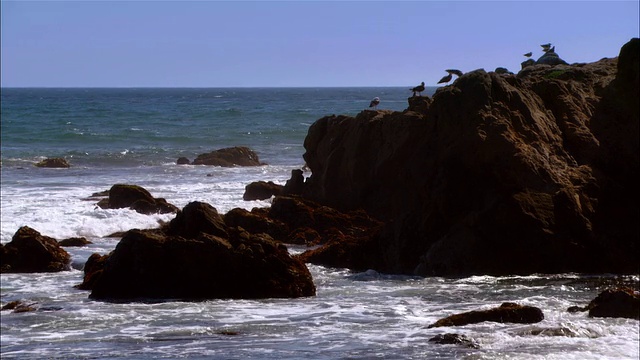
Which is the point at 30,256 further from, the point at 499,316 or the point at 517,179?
the point at 499,316

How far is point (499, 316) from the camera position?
12250 millimetres

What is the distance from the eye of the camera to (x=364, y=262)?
16.9m

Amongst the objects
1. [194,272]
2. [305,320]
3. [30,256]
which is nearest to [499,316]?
[305,320]

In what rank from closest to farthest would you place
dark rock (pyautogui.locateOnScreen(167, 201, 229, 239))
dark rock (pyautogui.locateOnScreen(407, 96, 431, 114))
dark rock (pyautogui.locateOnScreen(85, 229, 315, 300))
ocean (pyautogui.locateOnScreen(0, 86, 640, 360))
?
1. ocean (pyautogui.locateOnScreen(0, 86, 640, 360))
2. dark rock (pyautogui.locateOnScreen(85, 229, 315, 300))
3. dark rock (pyautogui.locateOnScreen(167, 201, 229, 239))
4. dark rock (pyautogui.locateOnScreen(407, 96, 431, 114))

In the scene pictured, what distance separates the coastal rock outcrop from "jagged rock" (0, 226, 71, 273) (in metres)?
2.79

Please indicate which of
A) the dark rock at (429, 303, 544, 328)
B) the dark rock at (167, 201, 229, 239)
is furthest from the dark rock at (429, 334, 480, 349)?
the dark rock at (167, 201, 229, 239)

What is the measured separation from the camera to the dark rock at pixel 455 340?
11.1 metres

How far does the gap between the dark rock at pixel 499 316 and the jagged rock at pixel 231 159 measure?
26.2 meters

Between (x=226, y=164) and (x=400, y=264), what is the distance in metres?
22.1

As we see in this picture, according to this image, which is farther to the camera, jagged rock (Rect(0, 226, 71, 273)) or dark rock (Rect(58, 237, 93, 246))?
dark rock (Rect(58, 237, 93, 246))

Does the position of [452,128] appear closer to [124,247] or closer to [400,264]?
[400,264]

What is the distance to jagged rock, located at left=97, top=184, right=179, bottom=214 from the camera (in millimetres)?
23922

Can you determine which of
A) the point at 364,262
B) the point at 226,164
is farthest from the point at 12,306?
the point at 226,164

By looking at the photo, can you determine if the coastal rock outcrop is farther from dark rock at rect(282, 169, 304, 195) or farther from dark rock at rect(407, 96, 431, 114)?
dark rock at rect(282, 169, 304, 195)
